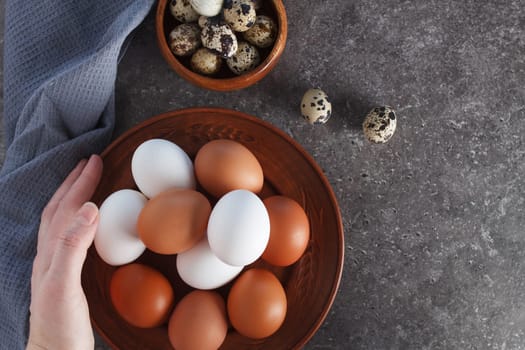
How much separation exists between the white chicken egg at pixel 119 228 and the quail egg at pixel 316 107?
0.32 metres

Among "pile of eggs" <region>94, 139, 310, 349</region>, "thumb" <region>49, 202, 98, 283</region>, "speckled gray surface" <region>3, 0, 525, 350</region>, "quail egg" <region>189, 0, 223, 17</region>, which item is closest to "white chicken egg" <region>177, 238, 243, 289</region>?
"pile of eggs" <region>94, 139, 310, 349</region>

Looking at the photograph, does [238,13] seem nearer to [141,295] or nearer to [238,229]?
[238,229]

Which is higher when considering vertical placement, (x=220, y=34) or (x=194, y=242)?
(x=220, y=34)

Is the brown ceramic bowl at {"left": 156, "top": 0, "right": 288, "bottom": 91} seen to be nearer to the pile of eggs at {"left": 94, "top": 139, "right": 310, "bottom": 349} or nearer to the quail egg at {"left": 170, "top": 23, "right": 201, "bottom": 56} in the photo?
the quail egg at {"left": 170, "top": 23, "right": 201, "bottom": 56}

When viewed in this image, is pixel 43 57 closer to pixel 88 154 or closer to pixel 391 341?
pixel 88 154

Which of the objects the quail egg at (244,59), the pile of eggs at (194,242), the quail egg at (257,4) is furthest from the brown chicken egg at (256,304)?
the quail egg at (257,4)

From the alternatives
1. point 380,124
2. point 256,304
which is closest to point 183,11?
point 380,124

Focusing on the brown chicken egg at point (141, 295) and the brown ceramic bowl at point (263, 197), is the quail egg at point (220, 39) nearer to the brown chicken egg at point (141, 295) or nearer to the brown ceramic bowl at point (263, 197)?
the brown ceramic bowl at point (263, 197)

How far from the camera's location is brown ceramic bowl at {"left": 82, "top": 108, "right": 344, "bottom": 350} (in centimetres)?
83

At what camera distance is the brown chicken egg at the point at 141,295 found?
0.76m

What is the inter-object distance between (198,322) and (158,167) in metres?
0.23

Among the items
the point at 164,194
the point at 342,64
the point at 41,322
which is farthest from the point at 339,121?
the point at 41,322

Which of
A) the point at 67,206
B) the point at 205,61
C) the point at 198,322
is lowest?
the point at 198,322

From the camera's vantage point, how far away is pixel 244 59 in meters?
0.83
